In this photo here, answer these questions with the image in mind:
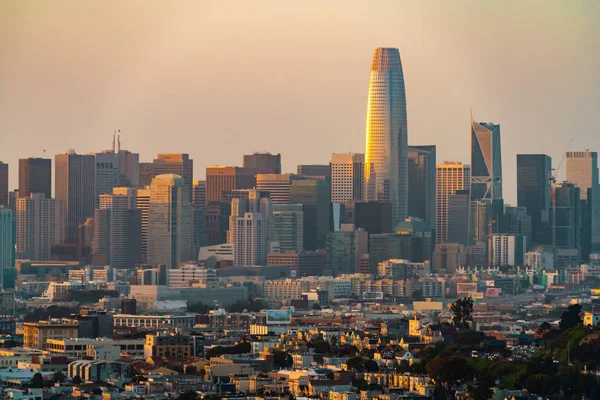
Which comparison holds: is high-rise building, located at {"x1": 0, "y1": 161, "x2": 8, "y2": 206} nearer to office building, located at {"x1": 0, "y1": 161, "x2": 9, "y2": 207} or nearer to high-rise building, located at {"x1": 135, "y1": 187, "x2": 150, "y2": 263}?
office building, located at {"x1": 0, "y1": 161, "x2": 9, "y2": 207}

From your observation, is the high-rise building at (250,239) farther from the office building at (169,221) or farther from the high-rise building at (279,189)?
the high-rise building at (279,189)

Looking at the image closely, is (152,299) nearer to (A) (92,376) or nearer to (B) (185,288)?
(B) (185,288)

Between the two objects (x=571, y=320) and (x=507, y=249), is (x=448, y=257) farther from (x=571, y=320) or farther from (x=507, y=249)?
(x=571, y=320)

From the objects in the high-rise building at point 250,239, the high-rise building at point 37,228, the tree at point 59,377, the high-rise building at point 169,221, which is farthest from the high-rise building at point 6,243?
the tree at point 59,377

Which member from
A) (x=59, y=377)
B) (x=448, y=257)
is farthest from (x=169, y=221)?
(x=59, y=377)

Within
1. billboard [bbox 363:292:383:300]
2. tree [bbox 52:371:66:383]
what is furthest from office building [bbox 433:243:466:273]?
tree [bbox 52:371:66:383]
